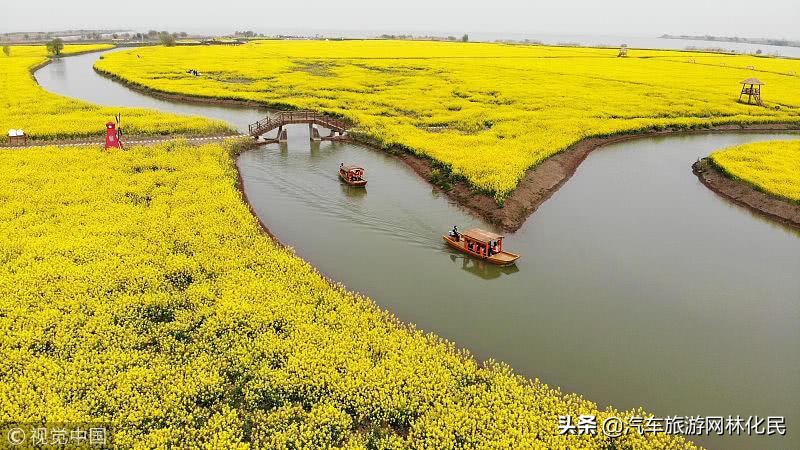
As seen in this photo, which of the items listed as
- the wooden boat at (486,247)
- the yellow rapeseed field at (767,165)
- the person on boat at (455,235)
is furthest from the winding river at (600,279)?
the yellow rapeseed field at (767,165)

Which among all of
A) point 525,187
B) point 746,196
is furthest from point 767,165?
point 525,187

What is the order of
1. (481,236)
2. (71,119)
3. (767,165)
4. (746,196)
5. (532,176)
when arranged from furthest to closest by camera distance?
(71,119)
(767,165)
(532,176)
(746,196)
(481,236)

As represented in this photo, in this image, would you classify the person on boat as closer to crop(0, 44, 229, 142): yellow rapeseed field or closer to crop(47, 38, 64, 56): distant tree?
crop(0, 44, 229, 142): yellow rapeseed field

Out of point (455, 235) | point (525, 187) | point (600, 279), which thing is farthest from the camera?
point (525, 187)

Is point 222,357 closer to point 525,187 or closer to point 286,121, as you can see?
point 525,187

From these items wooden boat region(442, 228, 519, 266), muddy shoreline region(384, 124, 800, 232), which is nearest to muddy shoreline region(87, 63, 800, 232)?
muddy shoreline region(384, 124, 800, 232)

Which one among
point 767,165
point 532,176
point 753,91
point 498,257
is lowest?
point 498,257
